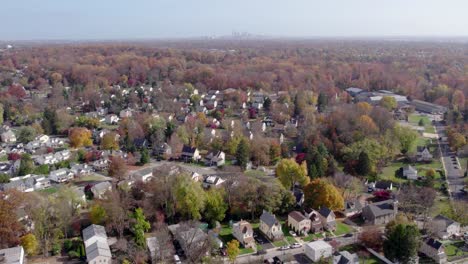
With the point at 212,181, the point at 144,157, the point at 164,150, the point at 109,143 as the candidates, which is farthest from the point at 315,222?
the point at 109,143

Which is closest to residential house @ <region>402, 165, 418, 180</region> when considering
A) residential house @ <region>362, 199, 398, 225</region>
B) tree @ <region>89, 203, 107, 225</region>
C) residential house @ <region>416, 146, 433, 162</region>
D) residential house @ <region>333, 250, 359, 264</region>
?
residential house @ <region>416, 146, 433, 162</region>

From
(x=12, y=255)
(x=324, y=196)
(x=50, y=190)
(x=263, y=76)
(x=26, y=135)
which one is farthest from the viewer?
(x=263, y=76)

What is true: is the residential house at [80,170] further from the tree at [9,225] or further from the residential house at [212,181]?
the tree at [9,225]

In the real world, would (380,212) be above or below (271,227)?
below

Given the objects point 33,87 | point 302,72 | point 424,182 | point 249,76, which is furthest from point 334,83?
point 33,87

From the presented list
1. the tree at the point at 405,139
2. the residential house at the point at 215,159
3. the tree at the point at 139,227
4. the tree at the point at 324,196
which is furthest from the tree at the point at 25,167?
the tree at the point at 405,139

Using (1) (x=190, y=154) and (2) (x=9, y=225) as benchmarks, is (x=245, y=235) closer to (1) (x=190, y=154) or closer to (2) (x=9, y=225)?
(2) (x=9, y=225)
